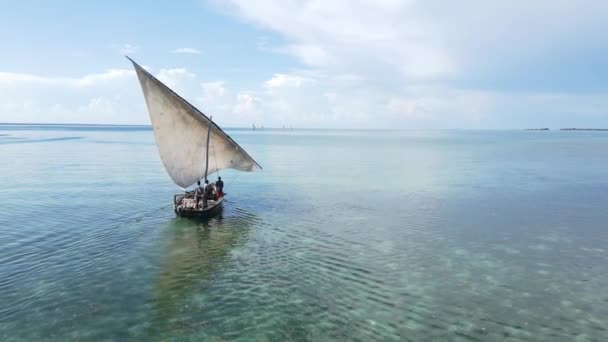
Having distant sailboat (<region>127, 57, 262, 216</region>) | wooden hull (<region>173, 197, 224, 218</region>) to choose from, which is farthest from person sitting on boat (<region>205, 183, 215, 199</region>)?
wooden hull (<region>173, 197, 224, 218</region>)

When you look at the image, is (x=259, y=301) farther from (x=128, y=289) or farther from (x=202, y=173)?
(x=202, y=173)

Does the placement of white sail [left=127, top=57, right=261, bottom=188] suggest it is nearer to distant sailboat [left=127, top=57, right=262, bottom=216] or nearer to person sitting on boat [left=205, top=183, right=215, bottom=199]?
distant sailboat [left=127, top=57, right=262, bottom=216]

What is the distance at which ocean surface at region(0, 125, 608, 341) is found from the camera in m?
17.0

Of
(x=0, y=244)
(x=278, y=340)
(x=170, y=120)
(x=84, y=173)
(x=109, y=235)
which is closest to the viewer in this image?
(x=278, y=340)

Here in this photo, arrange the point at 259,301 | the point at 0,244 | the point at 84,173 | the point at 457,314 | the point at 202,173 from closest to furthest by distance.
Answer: the point at 457,314
the point at 259,301
the point at 0,244
the point at 202,173
the point at 84,173

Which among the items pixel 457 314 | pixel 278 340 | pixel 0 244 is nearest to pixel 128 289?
pixel 278 340

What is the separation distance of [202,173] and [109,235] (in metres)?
11.6

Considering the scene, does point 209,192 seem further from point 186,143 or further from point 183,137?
point 183,137

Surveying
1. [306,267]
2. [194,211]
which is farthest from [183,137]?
[306,267]

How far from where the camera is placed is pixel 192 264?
24406mm

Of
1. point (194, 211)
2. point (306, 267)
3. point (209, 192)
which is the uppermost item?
point (209, 192)

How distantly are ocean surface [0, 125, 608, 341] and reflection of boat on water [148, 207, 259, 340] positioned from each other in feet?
0.39

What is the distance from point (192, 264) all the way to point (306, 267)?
717cm

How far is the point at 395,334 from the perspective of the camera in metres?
16.4
